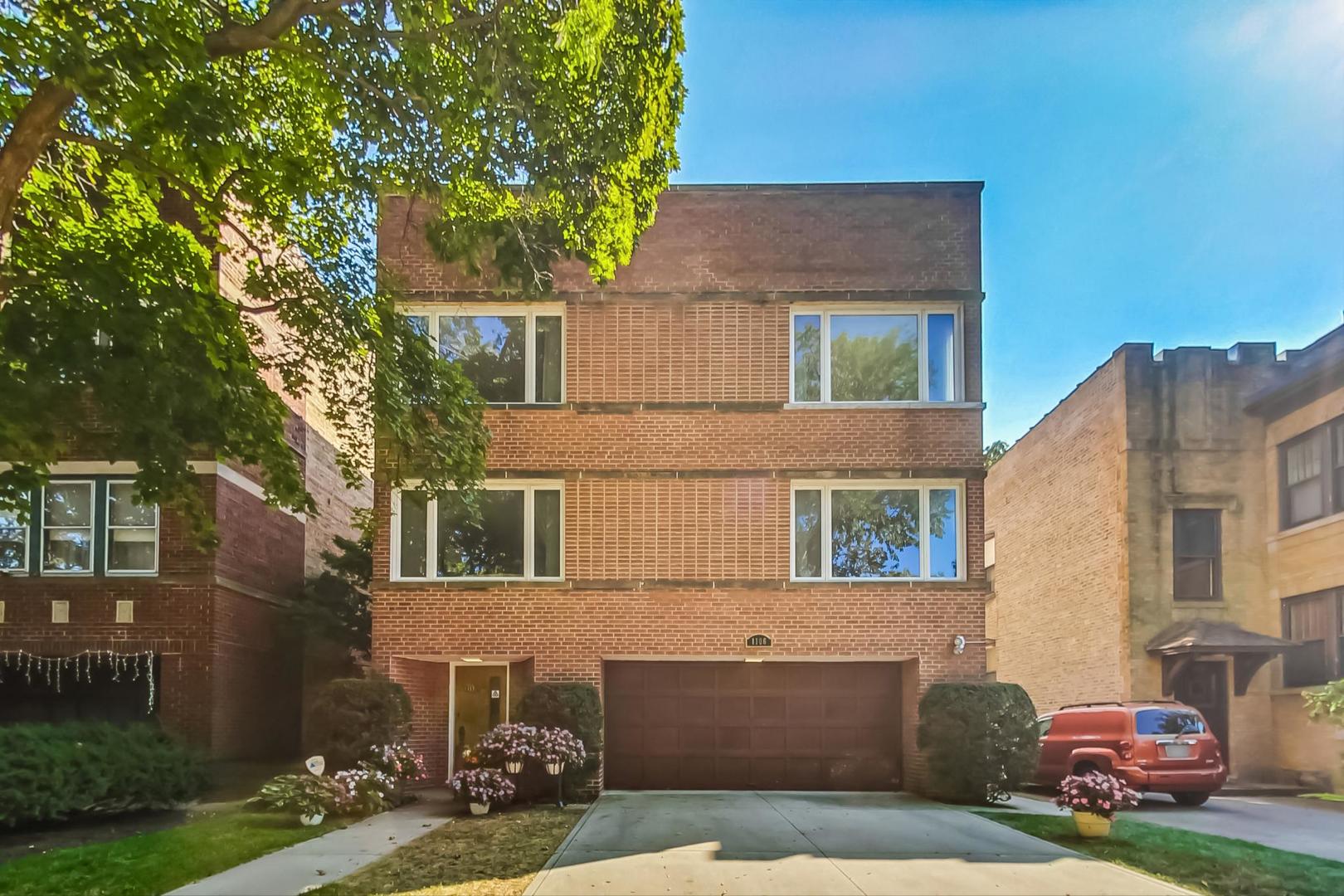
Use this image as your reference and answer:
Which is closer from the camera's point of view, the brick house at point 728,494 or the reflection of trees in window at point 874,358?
the brick house at point 728,494

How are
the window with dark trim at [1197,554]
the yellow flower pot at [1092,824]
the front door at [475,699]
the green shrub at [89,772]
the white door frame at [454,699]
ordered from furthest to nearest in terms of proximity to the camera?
the window with dark trim at [1197,554]
the front door at [475,699]
the white door frame at [454,699]
the green shrub at [89,772]
the yellow flower pot at [1092,824]

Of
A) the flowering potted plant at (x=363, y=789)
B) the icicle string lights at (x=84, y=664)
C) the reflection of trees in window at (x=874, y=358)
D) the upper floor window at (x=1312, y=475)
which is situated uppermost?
the reflection of trees in window at (x=874, y=358)

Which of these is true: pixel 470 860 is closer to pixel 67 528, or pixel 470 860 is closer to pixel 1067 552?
pixel 67 528

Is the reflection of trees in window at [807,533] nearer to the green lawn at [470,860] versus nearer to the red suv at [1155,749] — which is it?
the red suv at [1155,749]

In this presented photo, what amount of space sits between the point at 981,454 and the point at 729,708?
18.2 feet

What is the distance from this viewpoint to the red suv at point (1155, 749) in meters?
14.9

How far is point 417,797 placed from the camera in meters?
15.1

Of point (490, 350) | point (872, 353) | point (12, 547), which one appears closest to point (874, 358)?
point (872, 353)

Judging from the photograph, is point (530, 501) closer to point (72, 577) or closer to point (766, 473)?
point (766, 473)

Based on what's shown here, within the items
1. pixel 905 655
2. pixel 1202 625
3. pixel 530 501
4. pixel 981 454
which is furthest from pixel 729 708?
pixel 1202 625

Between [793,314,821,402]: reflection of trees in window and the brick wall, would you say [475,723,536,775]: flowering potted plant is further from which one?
the brick wall

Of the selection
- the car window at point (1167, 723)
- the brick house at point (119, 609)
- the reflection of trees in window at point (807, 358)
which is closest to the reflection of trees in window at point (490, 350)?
the brick house at point (119, 609)

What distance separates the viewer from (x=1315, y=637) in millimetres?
18766

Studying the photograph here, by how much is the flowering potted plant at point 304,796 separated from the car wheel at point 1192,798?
1203 cm
